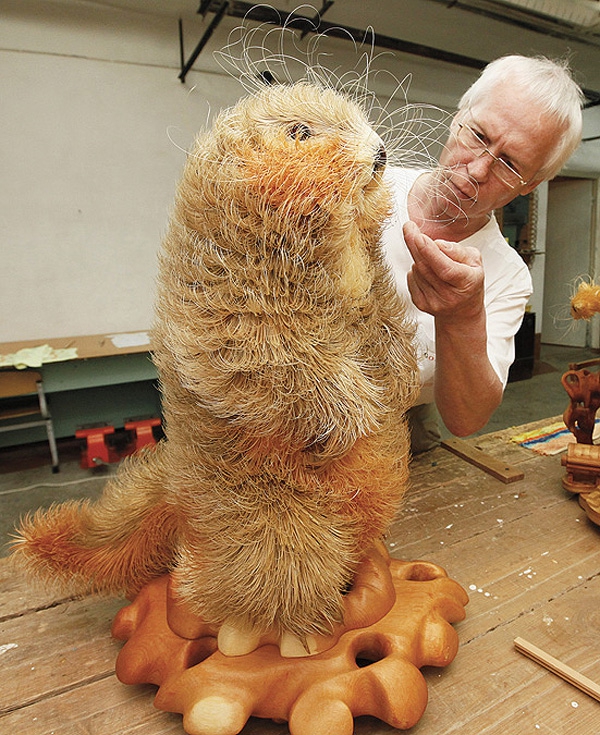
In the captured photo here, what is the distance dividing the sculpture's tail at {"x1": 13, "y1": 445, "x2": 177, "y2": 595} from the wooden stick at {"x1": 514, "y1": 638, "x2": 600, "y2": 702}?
1.57 feet

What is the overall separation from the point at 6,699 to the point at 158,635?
199mm

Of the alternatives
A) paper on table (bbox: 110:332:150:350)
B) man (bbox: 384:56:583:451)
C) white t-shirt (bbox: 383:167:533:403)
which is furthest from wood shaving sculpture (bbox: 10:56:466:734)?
paper on table (bbox: 110:332:150:350)

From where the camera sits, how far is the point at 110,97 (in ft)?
6.97

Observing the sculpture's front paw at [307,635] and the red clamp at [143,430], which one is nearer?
the sculpture's front paw at [307,635]

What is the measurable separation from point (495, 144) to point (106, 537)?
77cm

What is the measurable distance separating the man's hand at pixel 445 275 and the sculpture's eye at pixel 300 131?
0.47ft

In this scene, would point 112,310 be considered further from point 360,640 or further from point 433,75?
A: point 360,640

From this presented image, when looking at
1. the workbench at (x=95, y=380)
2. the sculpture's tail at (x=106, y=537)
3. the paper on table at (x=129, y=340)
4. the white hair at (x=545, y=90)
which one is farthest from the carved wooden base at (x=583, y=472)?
the paper on table at (x=129, y=340)

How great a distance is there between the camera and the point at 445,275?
1.77 feet

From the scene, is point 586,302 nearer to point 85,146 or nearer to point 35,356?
point 35,356

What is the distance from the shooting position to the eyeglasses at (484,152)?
0.75 m

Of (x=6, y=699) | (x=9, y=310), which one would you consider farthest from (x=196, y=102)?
(x=6, y=699)

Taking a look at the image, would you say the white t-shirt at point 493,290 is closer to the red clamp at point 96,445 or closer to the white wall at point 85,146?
the white wall at point 85,146

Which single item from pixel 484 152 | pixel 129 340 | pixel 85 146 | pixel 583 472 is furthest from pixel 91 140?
pixel 583 472
